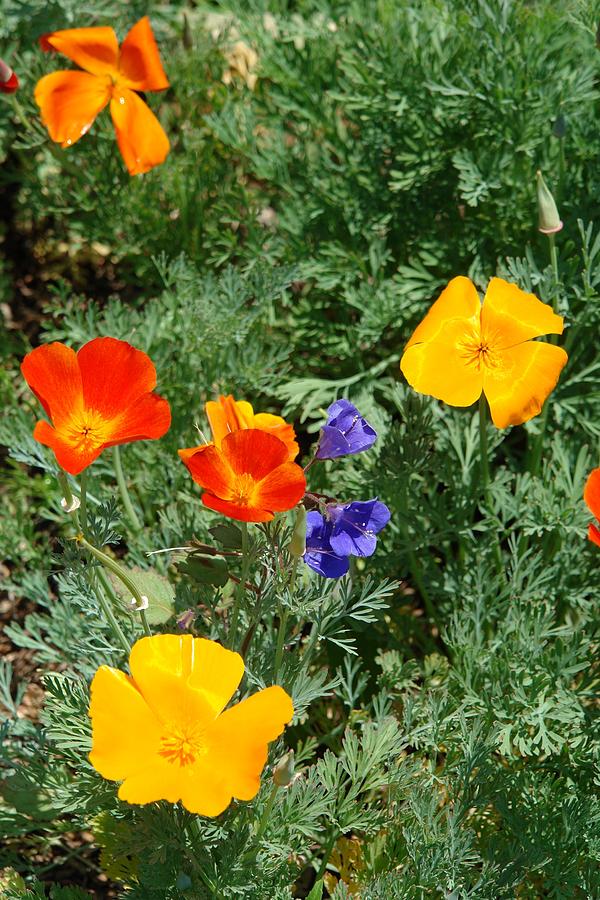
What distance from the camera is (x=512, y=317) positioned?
6.57 ft

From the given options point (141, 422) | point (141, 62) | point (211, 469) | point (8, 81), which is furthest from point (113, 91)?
point (211, 469)

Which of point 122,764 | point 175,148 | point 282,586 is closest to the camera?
point 122,764

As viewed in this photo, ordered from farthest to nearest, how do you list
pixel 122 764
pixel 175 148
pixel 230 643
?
pixel 175 148
pixel 230 643
pixel 122 764

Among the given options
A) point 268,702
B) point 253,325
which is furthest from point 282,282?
point 268,702

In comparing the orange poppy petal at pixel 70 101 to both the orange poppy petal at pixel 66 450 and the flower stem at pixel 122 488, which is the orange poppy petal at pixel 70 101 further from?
the orange poppy petal at pixel 66 450

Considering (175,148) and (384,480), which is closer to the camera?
(384,480)

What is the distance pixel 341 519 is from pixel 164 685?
0.45 metres

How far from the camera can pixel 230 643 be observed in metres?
1.92

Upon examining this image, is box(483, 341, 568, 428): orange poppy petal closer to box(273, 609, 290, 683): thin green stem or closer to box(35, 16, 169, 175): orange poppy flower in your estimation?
box(273, 609, 290, 683): thin green stem

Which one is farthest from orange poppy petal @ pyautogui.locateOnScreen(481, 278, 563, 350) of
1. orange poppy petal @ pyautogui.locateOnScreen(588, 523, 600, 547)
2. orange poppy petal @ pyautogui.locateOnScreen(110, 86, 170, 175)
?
orange poppy petal @ pyautogui.locateOnScreen(110, 86, 170, 175)

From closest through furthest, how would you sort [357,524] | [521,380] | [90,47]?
[357,524]
[521,380]
[90,47]

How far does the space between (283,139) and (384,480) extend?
1.41 metres

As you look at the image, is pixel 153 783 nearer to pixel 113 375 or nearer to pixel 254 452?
pixel 254 452

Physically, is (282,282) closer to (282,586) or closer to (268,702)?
(282,586)
